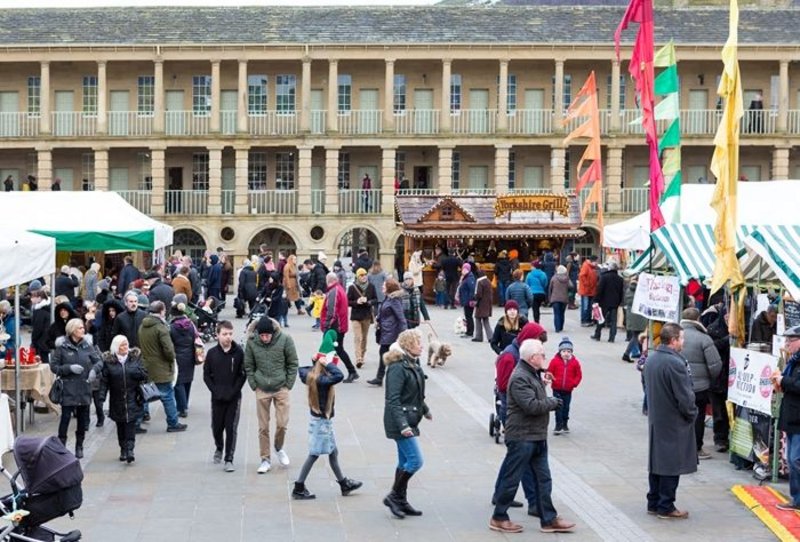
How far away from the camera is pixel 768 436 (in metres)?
13.0

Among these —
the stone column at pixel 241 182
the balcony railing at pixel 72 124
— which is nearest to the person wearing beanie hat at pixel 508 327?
the stone column at pixel 241 182

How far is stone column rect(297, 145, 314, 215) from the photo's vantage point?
45344 millimetres

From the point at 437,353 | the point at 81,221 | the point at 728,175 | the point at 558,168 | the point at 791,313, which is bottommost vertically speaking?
the point at 437,353

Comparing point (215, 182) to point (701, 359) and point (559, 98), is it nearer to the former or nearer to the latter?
point (559, 98)

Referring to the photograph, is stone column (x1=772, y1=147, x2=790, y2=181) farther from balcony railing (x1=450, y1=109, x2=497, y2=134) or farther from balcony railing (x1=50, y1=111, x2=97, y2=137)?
balcony railing (x1=50, y1=111, x2=97, y2=137)

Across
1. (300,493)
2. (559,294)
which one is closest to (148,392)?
(300,493)

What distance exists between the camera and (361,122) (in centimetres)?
4572

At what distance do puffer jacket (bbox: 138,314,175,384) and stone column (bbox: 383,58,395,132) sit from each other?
30406 millimetres

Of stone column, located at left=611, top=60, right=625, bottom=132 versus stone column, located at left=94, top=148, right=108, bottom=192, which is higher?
stone column, located at left=611, top=60, right=625, bottom=132

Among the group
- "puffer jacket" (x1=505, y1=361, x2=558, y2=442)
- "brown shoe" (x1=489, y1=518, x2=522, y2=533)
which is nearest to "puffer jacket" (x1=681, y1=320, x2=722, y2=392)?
"puffer jacket" (x1=505, y1=361, x2=558, y2=442)

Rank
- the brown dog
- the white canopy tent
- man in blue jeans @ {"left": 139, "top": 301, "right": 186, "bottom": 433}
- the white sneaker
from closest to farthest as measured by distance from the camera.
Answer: the white sneaker → man in blue jeans @ {"left": 139, "top": 301, "right": 186, "bottom": 433} → the white canopy tent → the brown dog

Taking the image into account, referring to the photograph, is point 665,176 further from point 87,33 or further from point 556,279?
point 87,33

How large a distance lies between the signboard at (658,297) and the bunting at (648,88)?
988 mm

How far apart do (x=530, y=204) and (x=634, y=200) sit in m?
11.9
